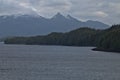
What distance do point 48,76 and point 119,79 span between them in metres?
12.5

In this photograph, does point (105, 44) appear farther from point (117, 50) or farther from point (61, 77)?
point (61, 77)

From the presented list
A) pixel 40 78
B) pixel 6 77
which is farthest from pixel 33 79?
pixel 6 77

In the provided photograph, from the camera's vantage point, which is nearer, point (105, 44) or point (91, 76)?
point (91, 76)

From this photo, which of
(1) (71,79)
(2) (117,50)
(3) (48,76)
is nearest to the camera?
(1) (71,79)

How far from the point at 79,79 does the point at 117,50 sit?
110 metres

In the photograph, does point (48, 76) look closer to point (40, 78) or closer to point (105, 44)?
point (40, 78)

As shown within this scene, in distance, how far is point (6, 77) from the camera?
240ft

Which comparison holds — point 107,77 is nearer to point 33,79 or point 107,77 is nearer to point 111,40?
point 33,79

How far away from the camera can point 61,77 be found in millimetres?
72438

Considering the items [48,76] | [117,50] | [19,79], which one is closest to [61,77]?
[48,76]

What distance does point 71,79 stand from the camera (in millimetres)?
69000

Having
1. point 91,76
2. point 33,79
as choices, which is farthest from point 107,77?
point 33,79

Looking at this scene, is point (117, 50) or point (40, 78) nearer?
point (40, 78)

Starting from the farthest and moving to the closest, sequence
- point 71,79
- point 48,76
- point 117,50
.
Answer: point 117,50, point 48,76, point 71,79
